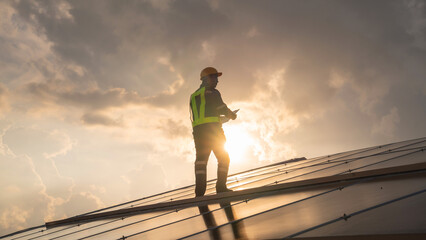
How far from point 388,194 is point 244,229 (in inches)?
49.6

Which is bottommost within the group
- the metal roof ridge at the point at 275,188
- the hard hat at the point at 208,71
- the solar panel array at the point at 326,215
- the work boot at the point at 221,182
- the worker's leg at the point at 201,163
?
the solar panel array at the point at 326,215

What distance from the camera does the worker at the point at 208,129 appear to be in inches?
260

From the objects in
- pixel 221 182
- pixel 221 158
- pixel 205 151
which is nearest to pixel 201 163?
pixel 205 151

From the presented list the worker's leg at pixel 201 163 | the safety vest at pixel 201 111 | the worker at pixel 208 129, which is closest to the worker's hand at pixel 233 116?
the worker at pixel 208 129

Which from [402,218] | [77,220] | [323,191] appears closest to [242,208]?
[323,191]

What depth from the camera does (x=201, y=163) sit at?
6.60m

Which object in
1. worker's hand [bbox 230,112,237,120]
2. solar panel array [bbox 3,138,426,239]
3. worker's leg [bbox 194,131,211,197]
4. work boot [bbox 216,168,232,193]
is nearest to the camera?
solar panel array [bbox 3,138,426,239]

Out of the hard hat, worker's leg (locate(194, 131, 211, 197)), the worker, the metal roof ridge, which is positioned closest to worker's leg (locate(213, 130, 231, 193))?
the worker

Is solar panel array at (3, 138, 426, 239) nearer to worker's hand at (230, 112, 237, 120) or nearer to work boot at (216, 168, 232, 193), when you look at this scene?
work boot at (216, 168, 232, 193)

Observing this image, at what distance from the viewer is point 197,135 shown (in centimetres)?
671

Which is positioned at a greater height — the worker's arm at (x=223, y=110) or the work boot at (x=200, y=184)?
the worker's arm at (x=223, y=110)

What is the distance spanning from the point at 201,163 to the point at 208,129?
24.3 inches

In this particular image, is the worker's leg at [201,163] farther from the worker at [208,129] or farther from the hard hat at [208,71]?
the hard hat at [208,71]

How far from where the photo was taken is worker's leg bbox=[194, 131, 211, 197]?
21.6 ft
